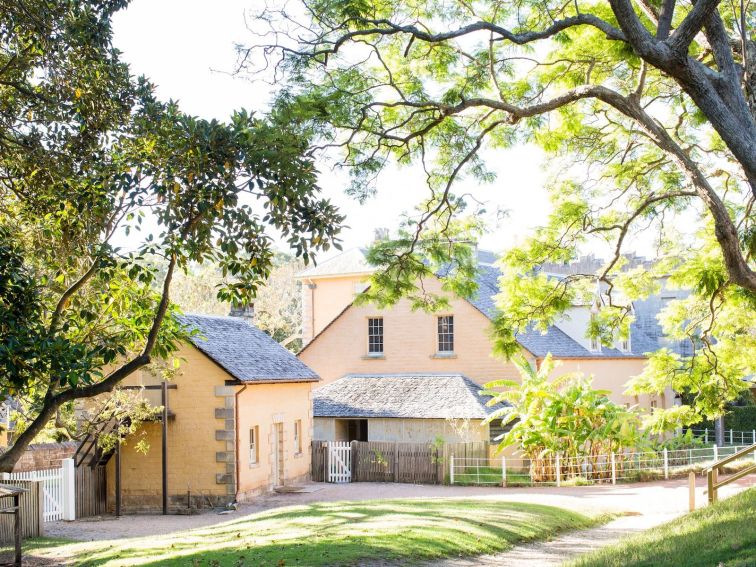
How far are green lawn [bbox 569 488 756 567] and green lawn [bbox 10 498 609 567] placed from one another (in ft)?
9.84

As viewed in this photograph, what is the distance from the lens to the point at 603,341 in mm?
20125

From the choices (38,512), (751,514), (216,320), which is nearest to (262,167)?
(751,514)

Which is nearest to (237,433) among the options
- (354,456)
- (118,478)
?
(118,478)

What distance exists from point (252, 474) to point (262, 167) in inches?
710

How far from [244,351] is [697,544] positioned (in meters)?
19.5

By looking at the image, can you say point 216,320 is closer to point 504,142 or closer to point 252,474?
point 252,474

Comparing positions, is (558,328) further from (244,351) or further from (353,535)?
(353,535)

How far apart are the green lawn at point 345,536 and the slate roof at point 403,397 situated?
11109mm

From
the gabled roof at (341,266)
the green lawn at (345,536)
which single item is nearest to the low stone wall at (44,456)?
the green lawn at (345,536)

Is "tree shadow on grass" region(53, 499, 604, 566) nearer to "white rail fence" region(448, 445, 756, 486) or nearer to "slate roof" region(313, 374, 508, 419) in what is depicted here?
"white rail fence" region(448, 445, 756, 486)

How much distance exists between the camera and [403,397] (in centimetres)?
3453

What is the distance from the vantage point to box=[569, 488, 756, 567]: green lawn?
10.6m

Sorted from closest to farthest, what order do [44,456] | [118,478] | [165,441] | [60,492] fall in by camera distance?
[60,492], [118,478], [44,456], [165,441]

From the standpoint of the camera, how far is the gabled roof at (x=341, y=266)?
45.9m
